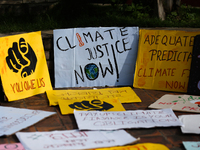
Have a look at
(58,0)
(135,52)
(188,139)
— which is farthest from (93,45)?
(58,0)

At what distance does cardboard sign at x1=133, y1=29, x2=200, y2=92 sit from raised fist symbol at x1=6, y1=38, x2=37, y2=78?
143cm

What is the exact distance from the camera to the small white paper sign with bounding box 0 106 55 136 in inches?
98.4

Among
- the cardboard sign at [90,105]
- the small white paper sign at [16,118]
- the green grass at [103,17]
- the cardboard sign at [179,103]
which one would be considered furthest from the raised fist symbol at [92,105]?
the green grass at [103,17]

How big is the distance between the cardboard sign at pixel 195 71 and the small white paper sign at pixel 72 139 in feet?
5.26

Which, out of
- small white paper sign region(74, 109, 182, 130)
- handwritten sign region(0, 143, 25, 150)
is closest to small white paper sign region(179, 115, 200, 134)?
small white paper sign region(74, 109, 182, 130)

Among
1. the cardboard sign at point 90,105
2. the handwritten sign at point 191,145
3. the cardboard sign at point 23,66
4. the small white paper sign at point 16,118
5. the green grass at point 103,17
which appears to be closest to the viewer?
the handwritten sign at point 191,145

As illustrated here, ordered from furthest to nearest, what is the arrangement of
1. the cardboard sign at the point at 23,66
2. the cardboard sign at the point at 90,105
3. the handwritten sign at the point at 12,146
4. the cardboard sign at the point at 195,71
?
the cardboard sign at the point at 195,71, the cardboard sign at the point at 23,66, the cardboard sign at the point at 90,105, the handwritten sign at the point at 12,146

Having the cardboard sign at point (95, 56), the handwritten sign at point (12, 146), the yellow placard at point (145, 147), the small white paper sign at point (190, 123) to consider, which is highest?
the cardboard sign at point (95, 56)

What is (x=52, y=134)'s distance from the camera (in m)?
2.39

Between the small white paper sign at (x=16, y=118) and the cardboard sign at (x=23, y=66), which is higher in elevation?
the cardboard sign at (x=23, y=66)

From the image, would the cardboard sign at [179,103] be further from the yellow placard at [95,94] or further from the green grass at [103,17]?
the green grass at [103,17]

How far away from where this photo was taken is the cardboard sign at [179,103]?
3.10 m

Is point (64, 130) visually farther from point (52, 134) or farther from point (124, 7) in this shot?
point (124, 7)

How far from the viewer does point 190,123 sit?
2715mm
